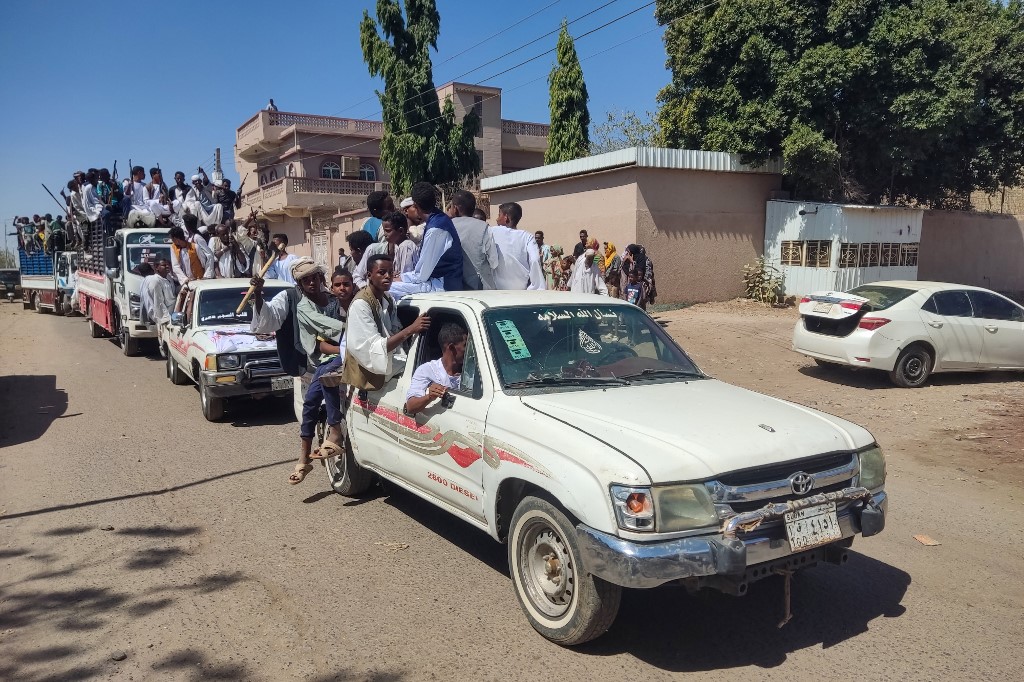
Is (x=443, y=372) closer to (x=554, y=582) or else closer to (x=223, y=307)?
(x=554, y=582)

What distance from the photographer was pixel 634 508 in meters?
3.29

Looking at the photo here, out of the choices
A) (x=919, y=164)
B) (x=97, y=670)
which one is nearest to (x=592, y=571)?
(x=97, y=670)

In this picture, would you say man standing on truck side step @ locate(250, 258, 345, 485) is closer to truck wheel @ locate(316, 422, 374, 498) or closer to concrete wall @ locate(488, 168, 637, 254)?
truck wheel @ locate(316, 422, 374, 498)

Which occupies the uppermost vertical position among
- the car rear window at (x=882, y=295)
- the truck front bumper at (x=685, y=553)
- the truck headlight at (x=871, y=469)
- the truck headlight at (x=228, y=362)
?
the car rear window at (x=882, y=295)

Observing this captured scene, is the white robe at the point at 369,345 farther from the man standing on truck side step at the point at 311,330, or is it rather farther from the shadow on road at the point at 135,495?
the shadow on road at the point at 135,495

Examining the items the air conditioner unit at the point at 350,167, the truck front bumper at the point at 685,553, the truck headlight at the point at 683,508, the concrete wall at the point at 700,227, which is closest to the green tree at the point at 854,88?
the concrete wall at the point at 700,227

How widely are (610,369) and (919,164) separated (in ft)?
58.8

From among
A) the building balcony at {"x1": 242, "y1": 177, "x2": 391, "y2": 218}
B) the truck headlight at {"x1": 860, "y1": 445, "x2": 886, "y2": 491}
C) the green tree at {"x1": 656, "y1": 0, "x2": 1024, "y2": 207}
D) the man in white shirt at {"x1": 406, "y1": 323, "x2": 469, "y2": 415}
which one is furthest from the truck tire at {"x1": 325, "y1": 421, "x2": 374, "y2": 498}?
the building balcony at {"x1": 242, "y1": 177, "x2": 391, "y2": 218}

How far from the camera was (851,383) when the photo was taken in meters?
10.6

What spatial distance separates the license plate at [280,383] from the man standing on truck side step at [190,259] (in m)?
4.96

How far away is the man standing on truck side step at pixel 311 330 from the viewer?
5.94m

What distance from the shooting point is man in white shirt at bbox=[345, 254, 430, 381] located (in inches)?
194

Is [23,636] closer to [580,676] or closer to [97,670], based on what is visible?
[97,670]

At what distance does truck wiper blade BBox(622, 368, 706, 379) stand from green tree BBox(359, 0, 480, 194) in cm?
2439
